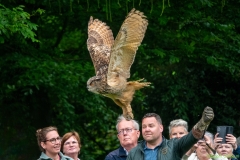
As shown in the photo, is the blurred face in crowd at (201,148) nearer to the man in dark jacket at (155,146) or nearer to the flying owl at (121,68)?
the man in dark jacket at (155,146)

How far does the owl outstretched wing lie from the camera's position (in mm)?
9617

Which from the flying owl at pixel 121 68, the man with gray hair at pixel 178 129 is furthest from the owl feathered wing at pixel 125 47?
the man with gray hair at pixel 178 129

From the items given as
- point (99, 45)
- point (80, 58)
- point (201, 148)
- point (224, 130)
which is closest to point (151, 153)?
point (224, 130)

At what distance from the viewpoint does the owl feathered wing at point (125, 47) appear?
9.02m

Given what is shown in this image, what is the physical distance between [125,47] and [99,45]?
1.20m

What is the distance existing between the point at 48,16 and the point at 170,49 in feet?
7.16

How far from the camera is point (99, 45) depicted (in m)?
10.3

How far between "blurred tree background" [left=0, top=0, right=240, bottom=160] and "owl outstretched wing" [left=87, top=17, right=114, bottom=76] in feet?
10.2

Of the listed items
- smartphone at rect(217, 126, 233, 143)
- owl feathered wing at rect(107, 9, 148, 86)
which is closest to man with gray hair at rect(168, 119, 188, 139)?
smartphone at rect(217, 126, 233, 143)

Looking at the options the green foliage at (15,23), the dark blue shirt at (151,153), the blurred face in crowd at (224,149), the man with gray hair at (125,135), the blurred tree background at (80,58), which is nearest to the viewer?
the dark blue shirt at (151,153)

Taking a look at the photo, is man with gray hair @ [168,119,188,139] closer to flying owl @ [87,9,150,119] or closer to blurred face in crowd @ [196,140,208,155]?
blurred face in crowd @ [196,140,208,155]

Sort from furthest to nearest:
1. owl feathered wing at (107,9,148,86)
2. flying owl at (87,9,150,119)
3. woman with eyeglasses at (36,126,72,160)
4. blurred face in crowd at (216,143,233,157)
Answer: woman with eyeglasses at (36,126,72,160), blurred face in crowd at (216,143,233,157), owl feathered wing at (107,9,148,86), flying owl at (87,9,150,119)

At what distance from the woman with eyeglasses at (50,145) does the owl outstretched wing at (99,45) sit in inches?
33.4

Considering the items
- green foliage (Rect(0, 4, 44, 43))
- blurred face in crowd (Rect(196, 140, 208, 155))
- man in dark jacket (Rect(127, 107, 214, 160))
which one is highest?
green foliage (Rect(0, 4, 44, 43))
